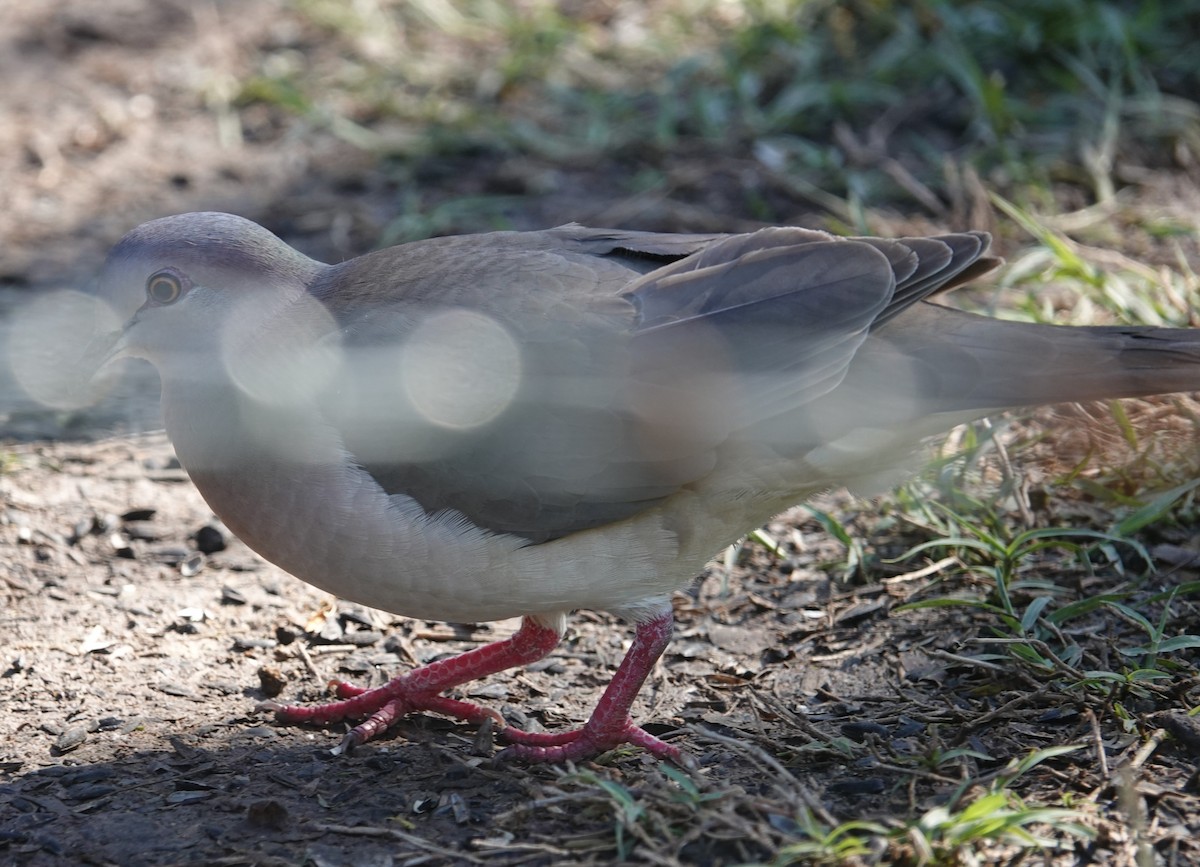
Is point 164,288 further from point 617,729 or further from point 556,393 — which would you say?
point 617,729

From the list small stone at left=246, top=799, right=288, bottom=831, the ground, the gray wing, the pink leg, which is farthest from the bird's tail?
small stone at left=246, top=799, right=288, bottom=831

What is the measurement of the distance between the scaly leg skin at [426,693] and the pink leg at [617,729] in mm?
209

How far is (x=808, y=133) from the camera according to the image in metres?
6.87

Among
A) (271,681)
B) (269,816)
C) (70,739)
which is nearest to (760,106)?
(271,681)

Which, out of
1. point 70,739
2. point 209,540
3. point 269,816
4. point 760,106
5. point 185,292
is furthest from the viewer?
point 760,106

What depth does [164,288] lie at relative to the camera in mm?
3486

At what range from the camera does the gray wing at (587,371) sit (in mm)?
3260

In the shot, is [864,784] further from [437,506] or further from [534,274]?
[534,274]

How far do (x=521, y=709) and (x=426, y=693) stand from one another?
278 mm

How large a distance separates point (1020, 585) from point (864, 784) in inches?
40.7

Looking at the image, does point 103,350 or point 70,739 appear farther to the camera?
point 103,350

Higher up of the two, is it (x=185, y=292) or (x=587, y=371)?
(x=185, y=292)

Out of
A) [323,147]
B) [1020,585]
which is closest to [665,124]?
[323,147]

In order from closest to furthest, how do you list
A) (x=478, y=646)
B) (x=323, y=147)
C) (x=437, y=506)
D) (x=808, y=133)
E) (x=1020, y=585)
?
(x=437, y=506) < (x=1020, y=585) < (x=478, y=646) < (x=808, y=133) < (x=323, y=147)
